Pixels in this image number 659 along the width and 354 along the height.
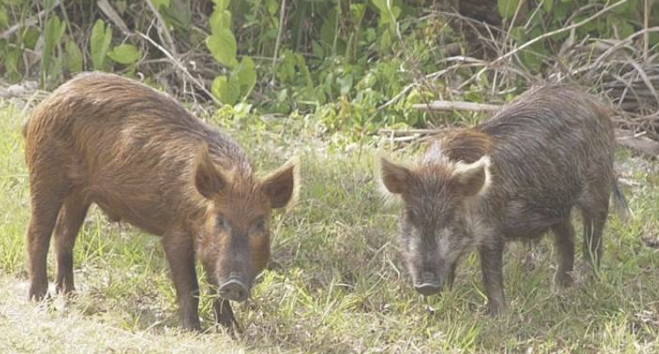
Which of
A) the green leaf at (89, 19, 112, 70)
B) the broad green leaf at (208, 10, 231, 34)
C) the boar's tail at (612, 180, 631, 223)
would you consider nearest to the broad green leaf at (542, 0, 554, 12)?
the broad green leaf at (208, 10, 231, 34)

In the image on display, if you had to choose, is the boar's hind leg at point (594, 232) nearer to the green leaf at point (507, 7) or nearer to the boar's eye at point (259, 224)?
the boar's eye at point (259, 224)

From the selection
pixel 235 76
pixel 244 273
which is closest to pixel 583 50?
pixel 235 76

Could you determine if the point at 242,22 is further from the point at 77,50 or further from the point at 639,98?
the point at 639,98

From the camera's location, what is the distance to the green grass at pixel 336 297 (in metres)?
6.67

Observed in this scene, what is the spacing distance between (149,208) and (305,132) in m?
2.78

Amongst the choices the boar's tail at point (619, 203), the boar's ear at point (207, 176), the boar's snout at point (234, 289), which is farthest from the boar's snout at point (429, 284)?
the boar's tail at point (619, 203)

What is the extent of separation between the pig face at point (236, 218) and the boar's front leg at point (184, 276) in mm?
122

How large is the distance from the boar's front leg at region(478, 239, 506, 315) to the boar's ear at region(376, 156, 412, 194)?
1.57ft

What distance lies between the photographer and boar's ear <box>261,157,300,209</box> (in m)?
6.68

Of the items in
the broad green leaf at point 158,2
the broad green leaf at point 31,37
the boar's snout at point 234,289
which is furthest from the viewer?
the broad green leaf at point 31,37

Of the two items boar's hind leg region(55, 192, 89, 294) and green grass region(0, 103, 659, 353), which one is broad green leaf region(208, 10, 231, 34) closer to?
green grass region(0, 103, 659, 353)

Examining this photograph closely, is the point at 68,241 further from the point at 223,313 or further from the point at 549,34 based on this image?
the point at 549,34

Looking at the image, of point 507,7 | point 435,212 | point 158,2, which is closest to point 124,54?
point 158,2

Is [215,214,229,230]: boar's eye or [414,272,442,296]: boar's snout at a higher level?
[215,214,229,230]: boar's eye
